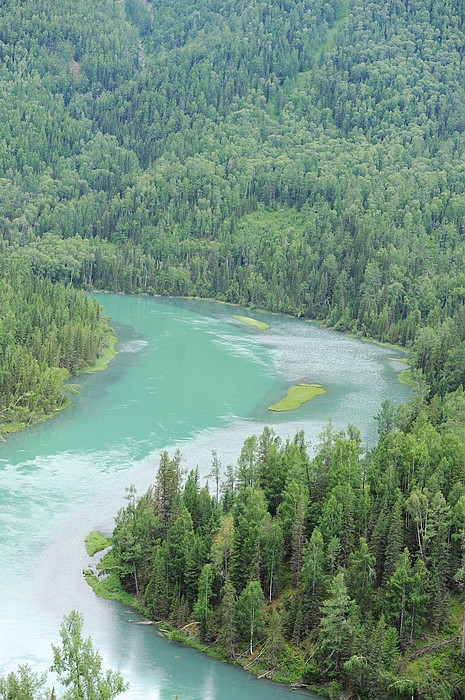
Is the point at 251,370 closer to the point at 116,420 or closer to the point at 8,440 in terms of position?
the point at 116,420

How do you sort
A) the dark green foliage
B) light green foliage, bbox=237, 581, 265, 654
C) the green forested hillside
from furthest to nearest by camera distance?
the dark green foliage, the green forested hillside, light green foliage, bbox=237, 581, 265, 654

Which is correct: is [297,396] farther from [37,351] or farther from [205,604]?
[205,604]

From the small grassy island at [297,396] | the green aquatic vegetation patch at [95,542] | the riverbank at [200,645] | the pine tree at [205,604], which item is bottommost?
the riverbank at [200,645]

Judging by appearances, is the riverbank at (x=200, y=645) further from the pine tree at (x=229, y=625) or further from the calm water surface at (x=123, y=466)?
the calm water surface at (x=123, y=466)

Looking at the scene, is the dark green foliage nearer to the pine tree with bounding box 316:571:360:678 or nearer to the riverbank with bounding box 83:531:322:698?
the riverbank with bounding box 83:531:322:698

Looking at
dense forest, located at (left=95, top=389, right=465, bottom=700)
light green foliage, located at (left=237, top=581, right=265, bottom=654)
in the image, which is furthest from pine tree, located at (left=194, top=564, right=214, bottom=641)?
Result: light green foliage, located at (left=237, top=581, right=265, bottom=654)

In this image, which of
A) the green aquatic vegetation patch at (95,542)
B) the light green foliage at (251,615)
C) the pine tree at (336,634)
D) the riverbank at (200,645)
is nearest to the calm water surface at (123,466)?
the riverbank at (200,645)
